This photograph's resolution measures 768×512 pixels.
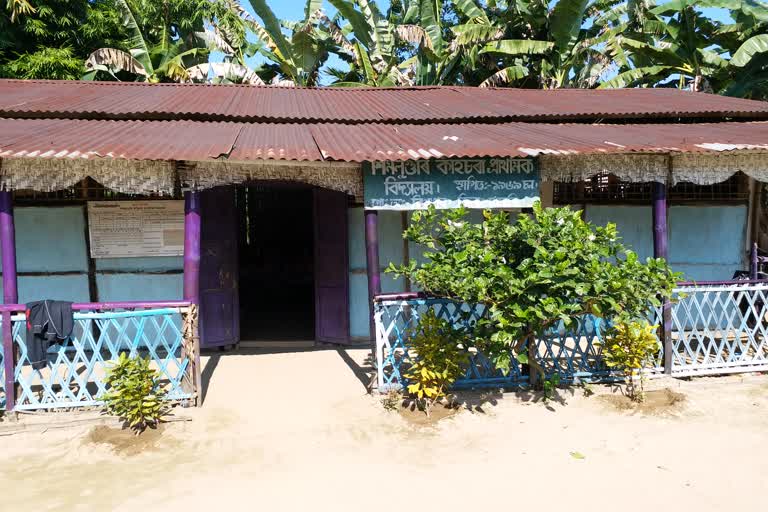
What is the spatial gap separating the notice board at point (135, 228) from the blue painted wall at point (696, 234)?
538 cm

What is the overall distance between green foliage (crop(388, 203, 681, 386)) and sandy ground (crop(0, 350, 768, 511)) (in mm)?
758

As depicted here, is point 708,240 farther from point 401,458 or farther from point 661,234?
point 401,458

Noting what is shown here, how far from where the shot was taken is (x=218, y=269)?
→ 6438mm

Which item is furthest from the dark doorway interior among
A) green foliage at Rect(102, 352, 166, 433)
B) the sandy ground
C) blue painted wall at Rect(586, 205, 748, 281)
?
the sandy ground

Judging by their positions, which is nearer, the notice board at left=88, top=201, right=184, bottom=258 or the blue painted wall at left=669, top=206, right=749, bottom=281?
the notice board at left=88, top=201, right=184, bottom=258

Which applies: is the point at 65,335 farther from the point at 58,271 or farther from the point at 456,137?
the point at 456,137

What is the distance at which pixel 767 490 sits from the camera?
3295 millimetres

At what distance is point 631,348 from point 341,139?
3.49 metres

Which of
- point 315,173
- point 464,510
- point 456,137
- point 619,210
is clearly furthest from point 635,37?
point 464,510

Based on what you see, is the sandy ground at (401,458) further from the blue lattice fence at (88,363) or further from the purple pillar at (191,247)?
→ the purple pillar at (191,247)

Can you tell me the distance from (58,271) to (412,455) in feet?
16.2

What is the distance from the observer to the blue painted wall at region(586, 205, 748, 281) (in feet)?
22.6

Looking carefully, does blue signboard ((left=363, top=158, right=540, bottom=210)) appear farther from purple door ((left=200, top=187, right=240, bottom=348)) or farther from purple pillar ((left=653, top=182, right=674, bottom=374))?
purple door ((left=200, top=187, right=240, bottom=348))

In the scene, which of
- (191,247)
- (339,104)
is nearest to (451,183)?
(191,247)
